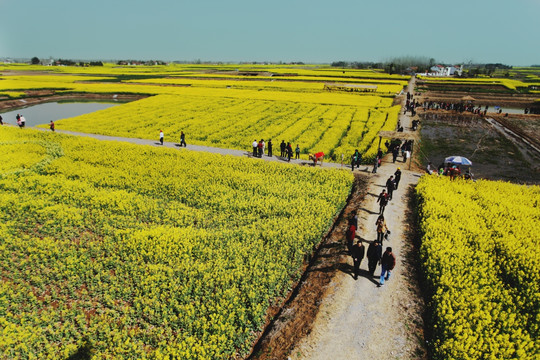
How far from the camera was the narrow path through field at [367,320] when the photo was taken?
28.1 ft

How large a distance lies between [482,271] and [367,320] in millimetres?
4889

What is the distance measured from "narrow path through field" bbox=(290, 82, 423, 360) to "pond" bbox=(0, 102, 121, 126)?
50295mm

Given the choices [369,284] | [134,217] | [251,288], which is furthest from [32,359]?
[369,284]

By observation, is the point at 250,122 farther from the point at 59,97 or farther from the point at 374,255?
the point at 59,97

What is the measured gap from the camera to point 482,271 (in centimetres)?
1080

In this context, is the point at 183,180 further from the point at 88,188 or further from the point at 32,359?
the point at 32,359

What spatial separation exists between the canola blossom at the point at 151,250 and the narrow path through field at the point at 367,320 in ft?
6.49

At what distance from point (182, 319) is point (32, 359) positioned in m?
4.03

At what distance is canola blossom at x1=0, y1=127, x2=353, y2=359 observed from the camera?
9.12 m

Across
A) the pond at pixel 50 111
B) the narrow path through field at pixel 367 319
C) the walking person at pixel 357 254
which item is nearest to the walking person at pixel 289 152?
the narrow path through field at pixel 367 319

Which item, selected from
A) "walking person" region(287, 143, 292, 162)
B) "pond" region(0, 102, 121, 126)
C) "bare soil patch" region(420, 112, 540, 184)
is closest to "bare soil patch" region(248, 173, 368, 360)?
"walking person" region(287, 143, 292, 162)

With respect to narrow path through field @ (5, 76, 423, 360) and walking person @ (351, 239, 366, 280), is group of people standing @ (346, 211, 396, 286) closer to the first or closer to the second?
walking person @ (351, 239, 366, 280)

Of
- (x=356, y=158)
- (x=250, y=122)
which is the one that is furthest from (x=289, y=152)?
(x=250, y=122)

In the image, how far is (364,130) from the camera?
1373 inches
